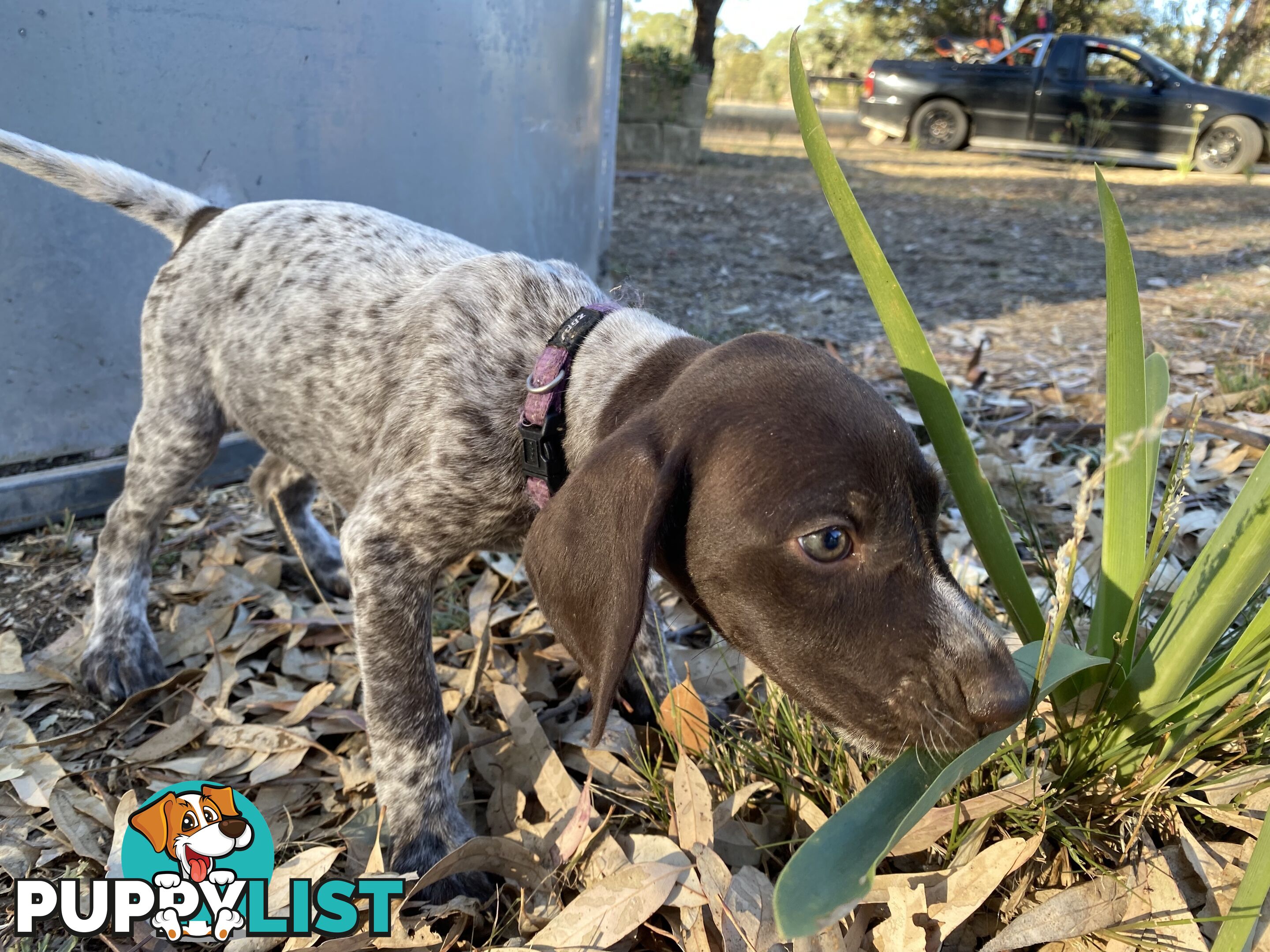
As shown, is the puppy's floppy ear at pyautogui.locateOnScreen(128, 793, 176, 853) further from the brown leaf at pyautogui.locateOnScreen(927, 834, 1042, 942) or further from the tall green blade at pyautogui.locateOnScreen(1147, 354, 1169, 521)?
the tall green blade at pyautogui.locateOnScreen(1147, 354, 1169, 521)

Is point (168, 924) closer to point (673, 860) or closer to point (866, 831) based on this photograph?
point (673, 860)

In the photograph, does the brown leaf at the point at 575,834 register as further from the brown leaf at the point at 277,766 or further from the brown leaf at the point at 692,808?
the brown leaf at the point at 277,766

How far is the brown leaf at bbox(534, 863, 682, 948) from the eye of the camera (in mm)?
1961

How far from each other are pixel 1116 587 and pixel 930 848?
0.67m

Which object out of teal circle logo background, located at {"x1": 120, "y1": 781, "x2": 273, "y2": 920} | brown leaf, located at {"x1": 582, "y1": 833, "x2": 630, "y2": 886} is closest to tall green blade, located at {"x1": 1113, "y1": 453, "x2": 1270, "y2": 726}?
brown leaf, located at {"x1": 582, "y1": 833, "x2": 630, "y2": 886}

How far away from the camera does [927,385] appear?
2.02 meters

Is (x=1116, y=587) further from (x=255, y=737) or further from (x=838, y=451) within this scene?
(x=255, y=737)

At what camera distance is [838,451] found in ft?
6.13

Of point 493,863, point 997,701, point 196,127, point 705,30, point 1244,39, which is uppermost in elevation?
point 1244,39

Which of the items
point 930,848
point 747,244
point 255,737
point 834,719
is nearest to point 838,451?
point 834,719

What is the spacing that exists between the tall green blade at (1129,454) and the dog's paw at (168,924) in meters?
2.12

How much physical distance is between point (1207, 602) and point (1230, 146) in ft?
50.2

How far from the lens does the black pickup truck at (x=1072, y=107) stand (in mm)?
13922

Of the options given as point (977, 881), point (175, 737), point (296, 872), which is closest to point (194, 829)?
point (296, 872)
